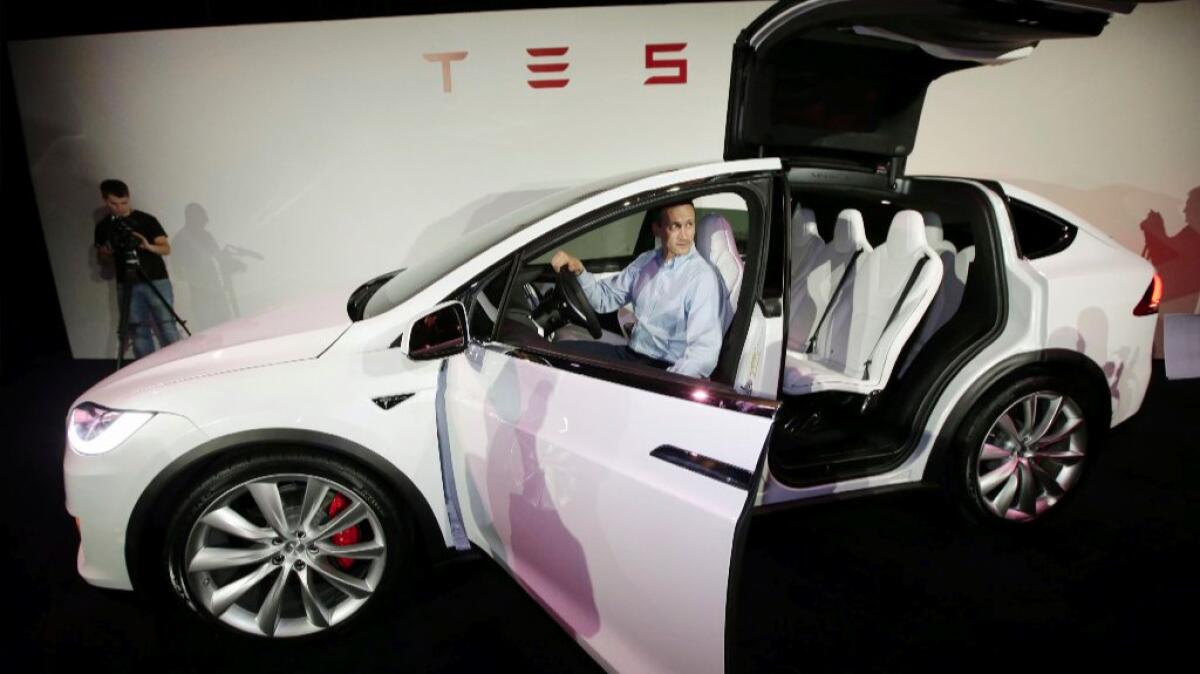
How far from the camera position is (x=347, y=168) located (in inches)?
169

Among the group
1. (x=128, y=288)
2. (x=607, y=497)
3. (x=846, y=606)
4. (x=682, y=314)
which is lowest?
(x=846, y=606)

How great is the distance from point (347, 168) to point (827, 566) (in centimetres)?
394

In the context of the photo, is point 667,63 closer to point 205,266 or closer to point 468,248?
point 468,248

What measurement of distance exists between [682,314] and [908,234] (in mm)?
1004

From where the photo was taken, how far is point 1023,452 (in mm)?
2357

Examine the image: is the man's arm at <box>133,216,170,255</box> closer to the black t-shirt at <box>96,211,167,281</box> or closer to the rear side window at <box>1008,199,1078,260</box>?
the black t-shirt at <box>96,211,167,281</box>

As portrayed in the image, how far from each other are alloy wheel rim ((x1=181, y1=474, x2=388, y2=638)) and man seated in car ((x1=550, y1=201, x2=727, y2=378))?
877mm

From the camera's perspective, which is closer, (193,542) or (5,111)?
(193,542)

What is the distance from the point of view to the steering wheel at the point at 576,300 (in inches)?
82.7

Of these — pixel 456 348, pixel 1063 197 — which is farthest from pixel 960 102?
pixel 456 348

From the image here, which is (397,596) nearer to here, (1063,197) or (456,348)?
(456,348)

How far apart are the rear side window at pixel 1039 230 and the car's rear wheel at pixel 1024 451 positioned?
50cm

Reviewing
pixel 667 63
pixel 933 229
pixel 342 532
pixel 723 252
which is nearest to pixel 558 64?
pixel 667 63

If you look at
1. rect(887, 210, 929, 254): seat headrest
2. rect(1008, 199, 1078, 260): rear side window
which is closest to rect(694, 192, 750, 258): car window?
rect(887, 210, 929, 254): seat headrest
